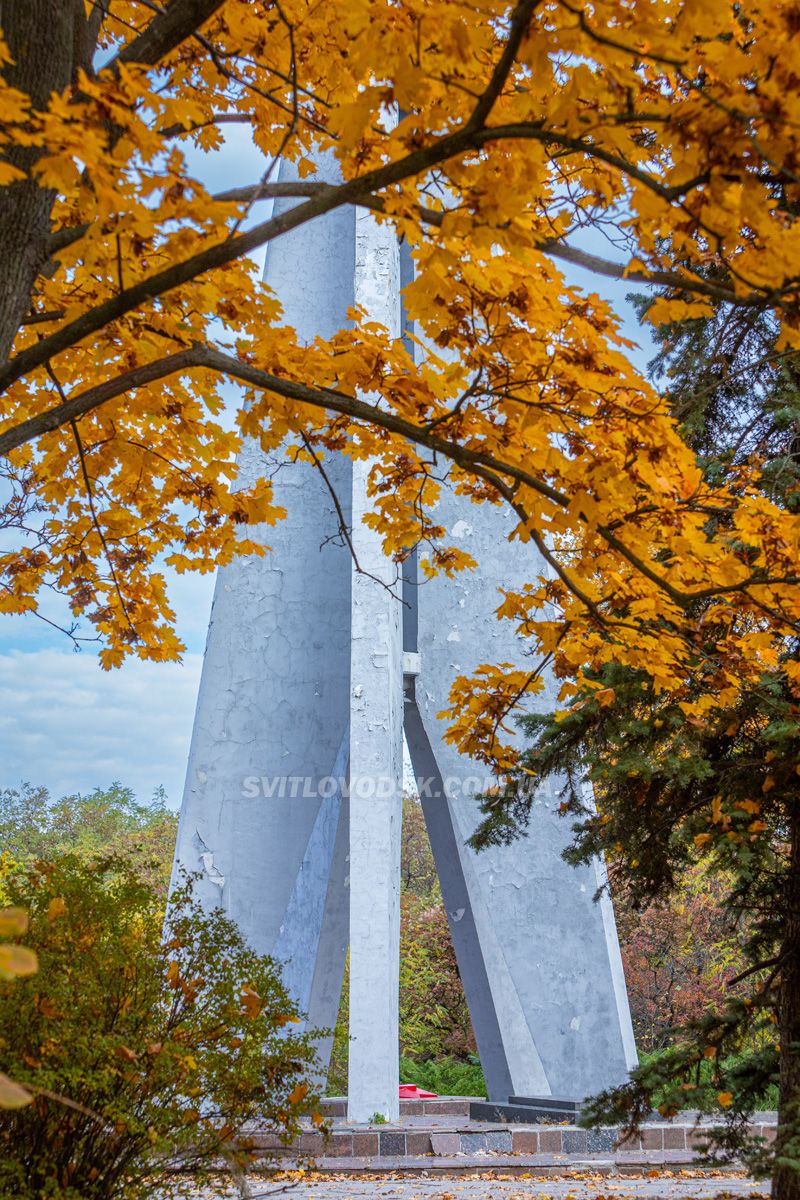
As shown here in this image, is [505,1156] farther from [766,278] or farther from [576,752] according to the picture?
[766,278]

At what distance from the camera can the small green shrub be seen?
12.1m

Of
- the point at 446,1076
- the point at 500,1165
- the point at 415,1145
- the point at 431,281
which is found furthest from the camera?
the point at 446,1076

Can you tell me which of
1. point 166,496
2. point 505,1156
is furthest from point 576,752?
point 505,1156

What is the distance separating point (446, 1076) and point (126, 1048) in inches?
429

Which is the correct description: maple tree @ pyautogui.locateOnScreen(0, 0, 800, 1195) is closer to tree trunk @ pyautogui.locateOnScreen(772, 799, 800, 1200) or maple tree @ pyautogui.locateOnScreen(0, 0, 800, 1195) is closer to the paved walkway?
tree trunk @ pyautogui.locateOnScreen(772, 799, 800, 1200)

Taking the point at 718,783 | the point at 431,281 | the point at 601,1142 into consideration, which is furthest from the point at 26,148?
the point at 601,1142

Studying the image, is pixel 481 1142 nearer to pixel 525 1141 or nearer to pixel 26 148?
pixel 525 1141

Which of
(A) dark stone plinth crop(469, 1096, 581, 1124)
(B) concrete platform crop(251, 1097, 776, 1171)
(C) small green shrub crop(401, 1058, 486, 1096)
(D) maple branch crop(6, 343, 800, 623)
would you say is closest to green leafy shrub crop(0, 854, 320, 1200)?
(D) maple branch crop(6, 343, 800, 623)

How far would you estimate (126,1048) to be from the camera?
8.78 feet

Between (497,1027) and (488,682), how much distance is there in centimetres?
550

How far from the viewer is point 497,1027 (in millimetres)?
8062

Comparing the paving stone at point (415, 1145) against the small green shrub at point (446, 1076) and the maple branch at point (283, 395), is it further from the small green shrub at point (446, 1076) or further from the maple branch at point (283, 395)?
the small green shrub at point (446, 1076)

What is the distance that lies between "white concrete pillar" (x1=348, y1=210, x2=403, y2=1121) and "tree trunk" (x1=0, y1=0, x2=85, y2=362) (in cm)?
395

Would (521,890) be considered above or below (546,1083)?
above
